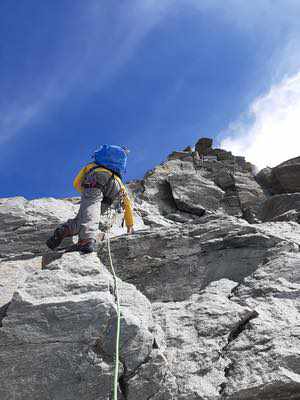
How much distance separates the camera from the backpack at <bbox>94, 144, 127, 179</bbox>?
10656 mm

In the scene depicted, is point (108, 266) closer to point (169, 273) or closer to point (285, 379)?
point (169, 273)

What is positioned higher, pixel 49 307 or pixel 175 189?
pixel 175 189

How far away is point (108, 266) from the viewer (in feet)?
31.2

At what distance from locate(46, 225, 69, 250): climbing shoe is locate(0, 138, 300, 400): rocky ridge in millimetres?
672

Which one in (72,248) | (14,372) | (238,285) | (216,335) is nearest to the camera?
(14,372)

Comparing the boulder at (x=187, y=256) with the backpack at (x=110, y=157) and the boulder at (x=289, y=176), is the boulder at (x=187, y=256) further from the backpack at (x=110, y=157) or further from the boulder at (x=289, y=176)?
the boulder at (x=289, y=176)

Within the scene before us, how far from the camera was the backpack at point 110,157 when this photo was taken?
A: 1066 cm

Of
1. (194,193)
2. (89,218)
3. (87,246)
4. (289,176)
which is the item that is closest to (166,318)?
(87,246)

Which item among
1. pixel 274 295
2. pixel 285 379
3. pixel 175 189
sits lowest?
pixel 285 379

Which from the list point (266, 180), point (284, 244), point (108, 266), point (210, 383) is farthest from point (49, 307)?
point (266, 180)

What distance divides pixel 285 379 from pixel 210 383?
1.00 m

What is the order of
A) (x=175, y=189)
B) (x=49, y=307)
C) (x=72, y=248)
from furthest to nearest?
(x=175, y=189) < (x=72, y=248) < (x=49, y=307)

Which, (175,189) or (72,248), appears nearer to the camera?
(72,248)

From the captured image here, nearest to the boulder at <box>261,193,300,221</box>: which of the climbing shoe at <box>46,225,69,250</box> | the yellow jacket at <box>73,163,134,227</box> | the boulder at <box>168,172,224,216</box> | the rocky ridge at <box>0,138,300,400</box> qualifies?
the rocky ridge at <box>0,138,300,400</box>
